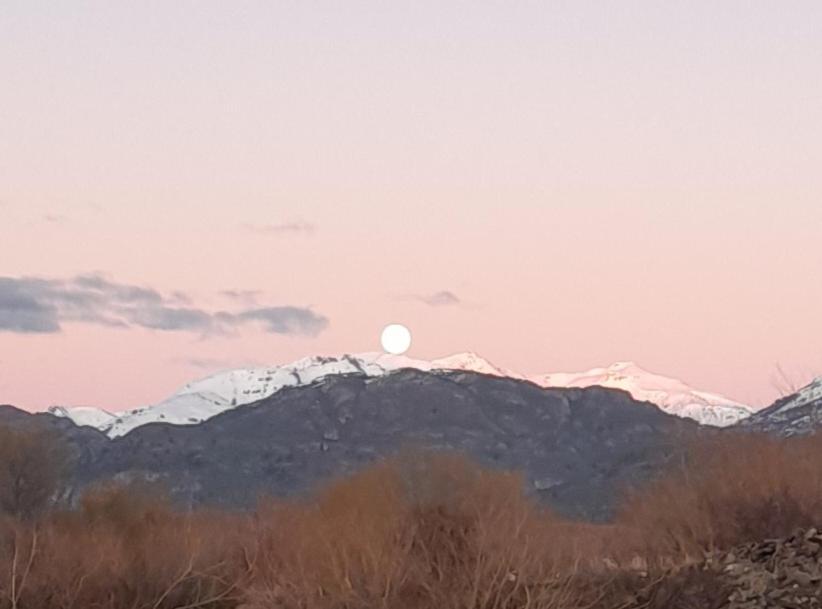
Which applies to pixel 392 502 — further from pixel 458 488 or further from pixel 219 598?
pixel 219 598

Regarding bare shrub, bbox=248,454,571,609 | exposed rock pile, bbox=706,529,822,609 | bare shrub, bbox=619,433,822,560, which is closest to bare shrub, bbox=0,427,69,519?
bare shrub, bbox=248,454,571,609

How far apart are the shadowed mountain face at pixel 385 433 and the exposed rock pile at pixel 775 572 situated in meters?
106

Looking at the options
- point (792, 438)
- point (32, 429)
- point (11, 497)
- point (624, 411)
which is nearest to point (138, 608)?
point (792, 438)

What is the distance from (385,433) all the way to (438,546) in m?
143

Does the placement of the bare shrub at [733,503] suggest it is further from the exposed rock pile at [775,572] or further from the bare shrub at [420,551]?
the bare shrub at [420,551]

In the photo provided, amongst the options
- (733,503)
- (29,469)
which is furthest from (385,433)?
(733,503)

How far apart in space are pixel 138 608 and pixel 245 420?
15456 centimetres

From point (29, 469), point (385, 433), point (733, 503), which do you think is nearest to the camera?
point (733, 503)

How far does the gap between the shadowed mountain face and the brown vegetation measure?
99.7 metres

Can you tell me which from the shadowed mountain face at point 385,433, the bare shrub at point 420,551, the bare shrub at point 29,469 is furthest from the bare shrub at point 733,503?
the shadowed mountain face at point 385,433

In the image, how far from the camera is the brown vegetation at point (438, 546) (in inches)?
1115

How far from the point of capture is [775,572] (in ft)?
102

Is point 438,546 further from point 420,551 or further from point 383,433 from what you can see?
point 383,433

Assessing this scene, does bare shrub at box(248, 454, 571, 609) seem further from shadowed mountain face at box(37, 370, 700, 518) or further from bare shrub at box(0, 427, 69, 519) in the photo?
shadowed mountain face at box(37, 370, 700, 518)
